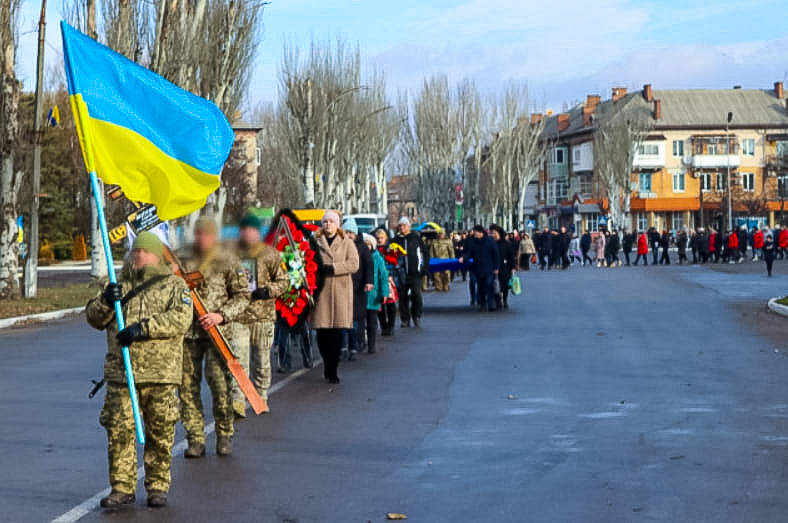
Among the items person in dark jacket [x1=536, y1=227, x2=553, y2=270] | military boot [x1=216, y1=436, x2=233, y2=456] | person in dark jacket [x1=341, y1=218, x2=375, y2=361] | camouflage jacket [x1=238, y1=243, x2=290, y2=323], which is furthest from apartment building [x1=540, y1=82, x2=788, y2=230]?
military boot [x1=216, y1=436, x2=233, y2=456]

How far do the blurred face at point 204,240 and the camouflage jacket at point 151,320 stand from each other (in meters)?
1.55

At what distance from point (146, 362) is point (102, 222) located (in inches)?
31.4

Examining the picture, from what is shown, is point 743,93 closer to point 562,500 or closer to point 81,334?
point 81,334

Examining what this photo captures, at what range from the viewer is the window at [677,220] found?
10588cm

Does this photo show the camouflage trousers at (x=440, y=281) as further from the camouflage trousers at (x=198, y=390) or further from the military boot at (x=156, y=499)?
the military boot at (x=156, y=499)

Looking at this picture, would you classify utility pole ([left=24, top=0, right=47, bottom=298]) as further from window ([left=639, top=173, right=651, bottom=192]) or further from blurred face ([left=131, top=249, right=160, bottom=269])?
window ([left=639, top=173, right=651, bottom=192])

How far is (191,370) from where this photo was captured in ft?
30.6

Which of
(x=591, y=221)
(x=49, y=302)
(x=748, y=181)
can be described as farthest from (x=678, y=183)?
(x=49, y=302)

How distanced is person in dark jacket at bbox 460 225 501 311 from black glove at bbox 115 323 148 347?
18.9 meters

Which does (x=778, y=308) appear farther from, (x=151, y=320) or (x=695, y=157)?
(x=695, y=157)

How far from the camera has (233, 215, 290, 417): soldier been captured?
10.6 metres

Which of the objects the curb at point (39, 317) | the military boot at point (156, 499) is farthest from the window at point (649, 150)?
the military boot at point (156, 499)

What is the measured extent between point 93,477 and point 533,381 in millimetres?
6138

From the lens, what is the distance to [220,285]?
9578 millimetres
